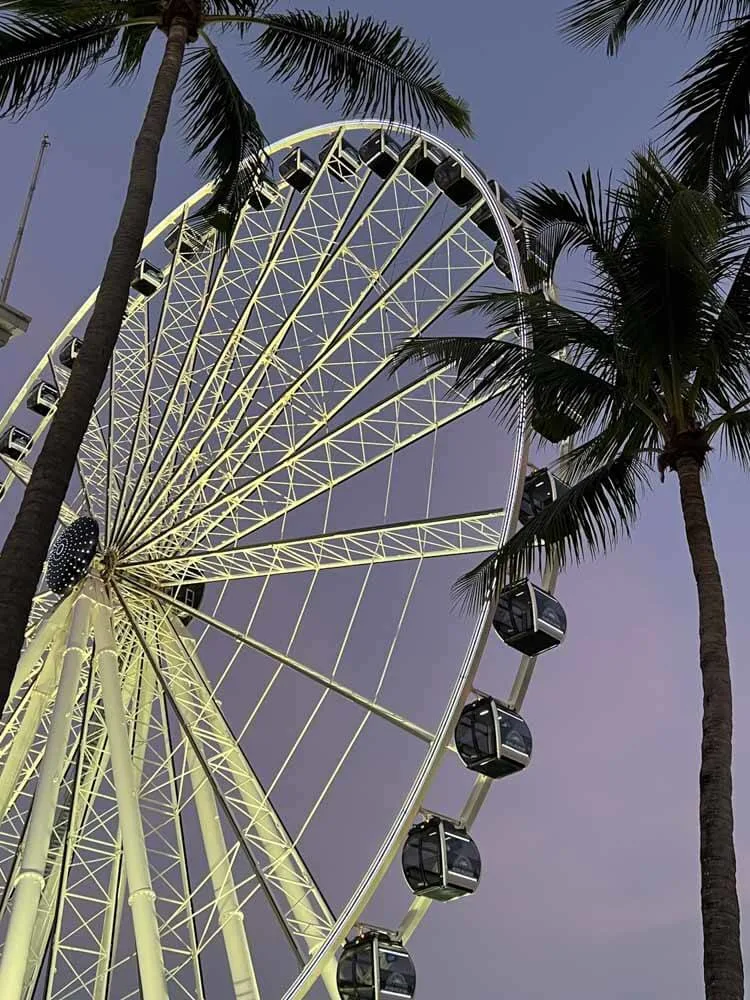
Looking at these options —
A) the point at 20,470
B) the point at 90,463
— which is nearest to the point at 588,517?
the point at 90,463

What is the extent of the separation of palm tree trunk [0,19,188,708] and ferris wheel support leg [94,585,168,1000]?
842 cm

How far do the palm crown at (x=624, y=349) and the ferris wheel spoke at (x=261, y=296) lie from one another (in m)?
7.13

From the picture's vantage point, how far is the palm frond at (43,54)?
1297 cm

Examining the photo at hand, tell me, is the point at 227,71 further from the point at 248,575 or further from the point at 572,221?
the point at 248,575

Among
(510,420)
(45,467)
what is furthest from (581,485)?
(45,467)

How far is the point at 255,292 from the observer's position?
75.0 feet

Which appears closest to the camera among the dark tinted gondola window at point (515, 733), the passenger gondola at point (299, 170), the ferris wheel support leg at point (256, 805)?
the dark tinted gondola window at point (515, 733)

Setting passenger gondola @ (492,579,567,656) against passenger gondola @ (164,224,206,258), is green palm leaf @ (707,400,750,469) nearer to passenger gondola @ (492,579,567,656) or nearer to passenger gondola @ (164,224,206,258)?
passenger gondola @ (492,579,567,656)

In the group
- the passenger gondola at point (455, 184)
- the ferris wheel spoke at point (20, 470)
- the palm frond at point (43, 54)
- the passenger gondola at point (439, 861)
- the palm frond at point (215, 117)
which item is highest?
the passenger gondola at point (455, 184)

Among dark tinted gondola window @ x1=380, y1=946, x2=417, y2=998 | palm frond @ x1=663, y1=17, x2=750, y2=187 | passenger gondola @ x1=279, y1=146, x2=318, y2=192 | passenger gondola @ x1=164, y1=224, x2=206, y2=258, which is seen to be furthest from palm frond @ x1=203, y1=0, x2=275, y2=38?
passenger gondola @ x1=164, y1=224, x2=206, y2=258

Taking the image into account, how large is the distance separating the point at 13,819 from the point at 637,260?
16562 millimetres

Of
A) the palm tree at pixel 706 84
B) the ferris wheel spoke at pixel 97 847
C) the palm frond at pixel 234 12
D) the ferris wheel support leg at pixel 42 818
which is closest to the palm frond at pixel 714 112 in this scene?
the palm tree at pixel 706 84

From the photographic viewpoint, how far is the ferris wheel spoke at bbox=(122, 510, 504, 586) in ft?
59.3

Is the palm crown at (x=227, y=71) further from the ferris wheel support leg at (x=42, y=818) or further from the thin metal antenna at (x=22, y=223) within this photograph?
the ferris wheel support leg at (x=42, y=818)
